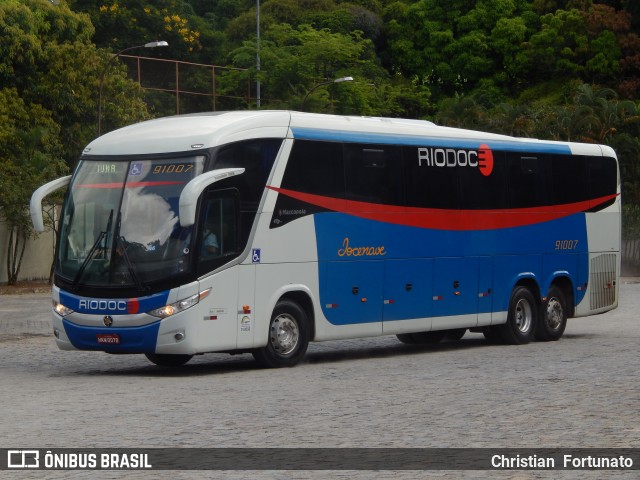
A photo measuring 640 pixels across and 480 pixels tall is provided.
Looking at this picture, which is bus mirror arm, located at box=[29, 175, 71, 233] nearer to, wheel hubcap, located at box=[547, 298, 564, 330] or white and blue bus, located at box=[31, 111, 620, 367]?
white and blue bus, located at box=[31, 111, 620, 367]

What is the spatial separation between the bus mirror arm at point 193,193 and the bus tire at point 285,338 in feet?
6.88

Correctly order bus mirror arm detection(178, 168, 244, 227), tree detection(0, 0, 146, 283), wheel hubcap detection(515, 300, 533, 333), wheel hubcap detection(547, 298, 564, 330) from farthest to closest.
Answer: tree detection(0, 0, 146, 283) → wheel hubcap detection(547, 298, 564, 330) → wheel hubcap detection(515, 300, 533, 333) → bus mirror arm detection(178, 168, 244, 227)

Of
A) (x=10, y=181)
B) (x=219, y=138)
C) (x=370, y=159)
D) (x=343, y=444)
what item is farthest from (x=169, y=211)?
(x=10, y=181)

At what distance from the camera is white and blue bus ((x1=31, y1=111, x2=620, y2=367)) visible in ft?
55.6

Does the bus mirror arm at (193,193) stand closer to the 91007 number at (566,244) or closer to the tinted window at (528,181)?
the tinted window at (528,181)

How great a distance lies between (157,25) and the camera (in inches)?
2928

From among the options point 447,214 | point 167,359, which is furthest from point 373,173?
point 167,359

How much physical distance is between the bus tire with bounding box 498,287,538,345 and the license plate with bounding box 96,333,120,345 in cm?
797

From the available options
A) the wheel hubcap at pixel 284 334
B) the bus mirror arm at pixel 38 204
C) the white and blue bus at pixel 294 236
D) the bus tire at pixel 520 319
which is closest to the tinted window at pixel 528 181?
the white and blue bus at pixel 294 236

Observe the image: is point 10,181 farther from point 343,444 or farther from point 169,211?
point 343,444

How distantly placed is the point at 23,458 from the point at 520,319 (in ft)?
46.4

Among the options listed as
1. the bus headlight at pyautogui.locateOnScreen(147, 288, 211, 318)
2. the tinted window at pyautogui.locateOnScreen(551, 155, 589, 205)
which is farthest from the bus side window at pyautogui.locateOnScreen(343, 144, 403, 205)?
the tinted window at pyautogui.locateOnScreen(551, 155, 589, 205)

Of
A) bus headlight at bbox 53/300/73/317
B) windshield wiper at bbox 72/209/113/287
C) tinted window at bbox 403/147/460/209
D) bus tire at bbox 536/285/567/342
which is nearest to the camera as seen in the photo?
windshield wiper at bbox 72/209/113/287

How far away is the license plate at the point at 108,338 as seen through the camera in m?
16.9
